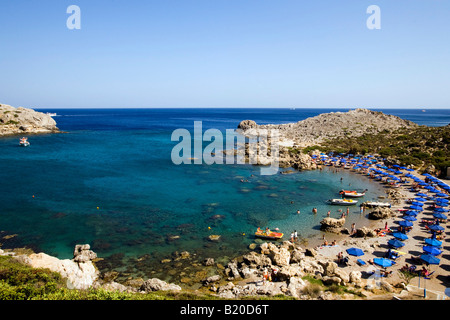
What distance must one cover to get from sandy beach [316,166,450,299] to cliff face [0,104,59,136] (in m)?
118

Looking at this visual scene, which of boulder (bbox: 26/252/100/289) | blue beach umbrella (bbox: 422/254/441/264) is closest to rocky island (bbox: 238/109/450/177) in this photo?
blue beach umbrella (bbox: 422/254/441/264)

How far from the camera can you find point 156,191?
152 feet

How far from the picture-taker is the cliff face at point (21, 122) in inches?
4067

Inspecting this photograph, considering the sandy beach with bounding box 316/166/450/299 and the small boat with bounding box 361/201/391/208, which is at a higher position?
the small boat with bounding box 361/201/391/208

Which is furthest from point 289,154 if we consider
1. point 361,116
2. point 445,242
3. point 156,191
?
point 361,116

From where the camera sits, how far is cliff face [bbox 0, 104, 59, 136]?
10331cm

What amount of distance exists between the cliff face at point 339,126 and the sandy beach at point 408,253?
53950 mm

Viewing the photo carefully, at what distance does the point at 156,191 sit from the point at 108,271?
22755 mm

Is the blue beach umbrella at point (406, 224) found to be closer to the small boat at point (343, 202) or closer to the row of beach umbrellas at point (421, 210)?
the row of beach umbrellas at point (421, 210)

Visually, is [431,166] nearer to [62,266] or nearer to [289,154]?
[289,154]

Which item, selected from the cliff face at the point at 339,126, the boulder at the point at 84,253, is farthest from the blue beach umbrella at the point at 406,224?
the cliff face at the point at 339,126

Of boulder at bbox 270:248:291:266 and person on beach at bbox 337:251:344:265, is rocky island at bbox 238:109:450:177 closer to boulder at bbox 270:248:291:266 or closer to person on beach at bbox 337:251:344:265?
person on beach at bbox 337:251:344:265

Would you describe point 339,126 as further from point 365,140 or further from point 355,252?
point 355,252
